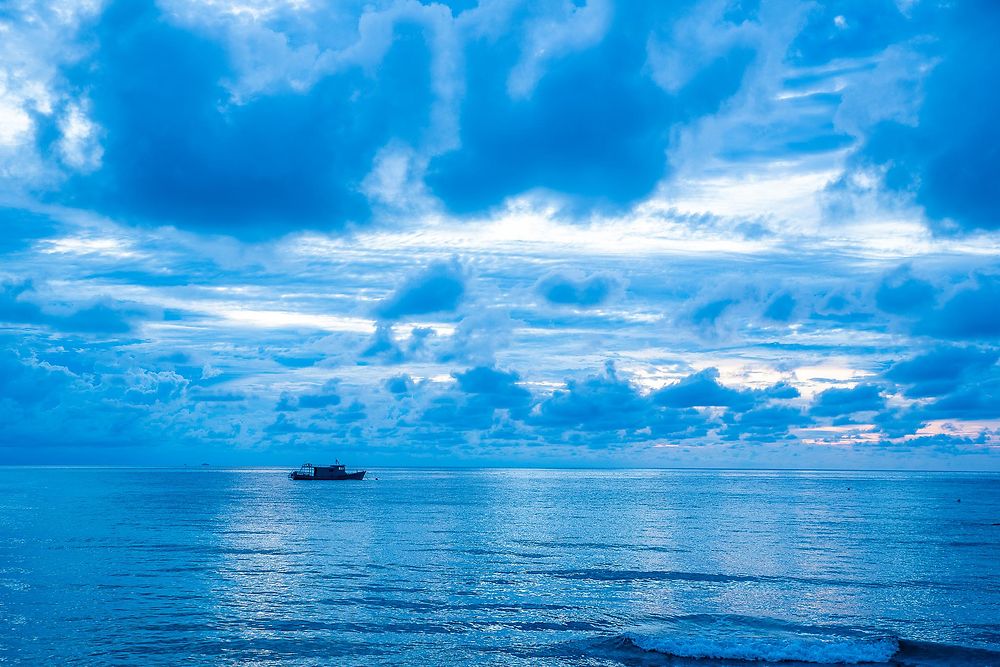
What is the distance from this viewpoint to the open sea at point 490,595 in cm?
3553

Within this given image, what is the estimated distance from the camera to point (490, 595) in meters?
47.2

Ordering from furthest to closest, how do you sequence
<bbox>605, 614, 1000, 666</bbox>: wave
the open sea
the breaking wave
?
the open sea < the breaking wave < <bbox>605, 614, 1000, 666</bbox>: wave

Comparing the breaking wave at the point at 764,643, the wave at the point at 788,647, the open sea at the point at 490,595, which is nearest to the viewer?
the wave at the point at 788,647

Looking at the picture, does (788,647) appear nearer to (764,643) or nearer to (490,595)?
(764,643)

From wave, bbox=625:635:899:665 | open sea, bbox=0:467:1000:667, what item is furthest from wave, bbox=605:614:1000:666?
open sea, bbox=0:467:1000:667

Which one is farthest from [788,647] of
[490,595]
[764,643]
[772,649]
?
[490,595]

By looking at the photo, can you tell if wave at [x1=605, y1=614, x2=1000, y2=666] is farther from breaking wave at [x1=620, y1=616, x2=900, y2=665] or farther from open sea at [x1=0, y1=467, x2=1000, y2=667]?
open sea at [x1=0, y1=467, x2=1000, y2=667]

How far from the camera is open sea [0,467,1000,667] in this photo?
117 ft

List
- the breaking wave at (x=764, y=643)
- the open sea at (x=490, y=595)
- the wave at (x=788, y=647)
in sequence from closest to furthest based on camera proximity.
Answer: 1. the wave at (x=788, y=647)
2. the breaking wave at (x=764, y=643)
3. the open sea at (x=490, y=595)

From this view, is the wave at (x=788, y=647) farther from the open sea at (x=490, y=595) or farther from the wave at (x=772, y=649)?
the open sea at (x=490, y=595)

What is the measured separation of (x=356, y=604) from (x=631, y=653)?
1673cm

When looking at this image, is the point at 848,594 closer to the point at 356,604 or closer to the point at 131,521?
the point at 356,604

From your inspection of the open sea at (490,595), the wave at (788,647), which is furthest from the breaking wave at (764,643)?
the open sea at (490,595)

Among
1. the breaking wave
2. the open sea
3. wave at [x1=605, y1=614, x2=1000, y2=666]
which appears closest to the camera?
wave at [x1=605, y1=614, x2=1000, y2=666]
